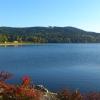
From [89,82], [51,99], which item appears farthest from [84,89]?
[51,99]

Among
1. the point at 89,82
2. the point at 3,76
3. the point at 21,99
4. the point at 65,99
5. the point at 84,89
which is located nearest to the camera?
the point at 21,99

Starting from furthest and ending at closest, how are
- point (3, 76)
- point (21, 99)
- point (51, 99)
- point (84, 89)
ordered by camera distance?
point (84, 89) < point (51, 99) < point (3, 76) < point (21, 99)

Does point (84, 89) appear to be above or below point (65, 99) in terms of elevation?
below

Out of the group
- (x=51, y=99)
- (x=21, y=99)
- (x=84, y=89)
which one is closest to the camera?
(x=21, y=99)

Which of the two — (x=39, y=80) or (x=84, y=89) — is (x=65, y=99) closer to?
(x=84, y=89)

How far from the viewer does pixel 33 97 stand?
1254 centimetres

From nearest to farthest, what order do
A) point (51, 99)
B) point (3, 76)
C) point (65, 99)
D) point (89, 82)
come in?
point (65, 99) → point (3, 76) → point (51, 99) → point (89, 82)

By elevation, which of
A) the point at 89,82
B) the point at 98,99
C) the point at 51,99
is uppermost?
the point at 98,99

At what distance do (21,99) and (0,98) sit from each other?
1.56m

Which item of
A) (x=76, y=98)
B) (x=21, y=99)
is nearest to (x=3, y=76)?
(x=21, y=99)

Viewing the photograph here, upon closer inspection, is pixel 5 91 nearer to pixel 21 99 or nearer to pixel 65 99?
pixel 21 99

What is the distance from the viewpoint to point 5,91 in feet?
44.2

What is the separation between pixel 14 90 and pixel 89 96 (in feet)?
11.3

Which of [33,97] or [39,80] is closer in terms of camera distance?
[33,97]
